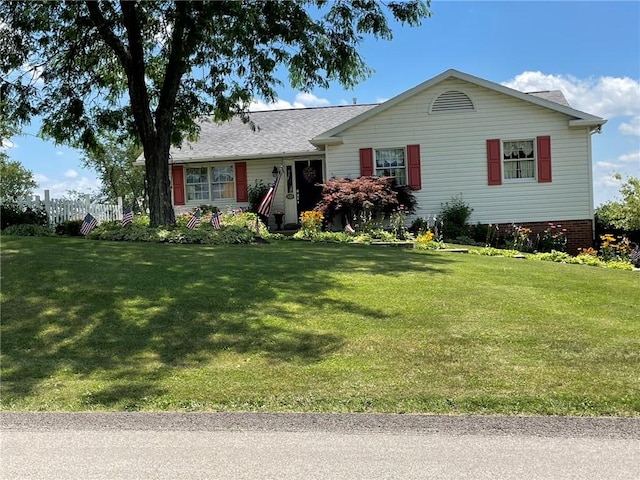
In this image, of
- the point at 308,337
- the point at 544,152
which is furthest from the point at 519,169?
the point at 308,337

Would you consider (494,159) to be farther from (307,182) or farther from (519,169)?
(307,182)

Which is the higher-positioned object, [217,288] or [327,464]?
[217,288]

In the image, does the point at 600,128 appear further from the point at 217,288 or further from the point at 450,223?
the point at 217,288

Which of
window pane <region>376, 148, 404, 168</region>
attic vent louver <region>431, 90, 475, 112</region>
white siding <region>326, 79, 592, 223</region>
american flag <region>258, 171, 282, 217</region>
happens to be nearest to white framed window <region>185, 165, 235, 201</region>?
american flag <region>258, 171, 282, 217</region>

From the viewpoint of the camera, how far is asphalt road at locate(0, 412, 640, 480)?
139 inches

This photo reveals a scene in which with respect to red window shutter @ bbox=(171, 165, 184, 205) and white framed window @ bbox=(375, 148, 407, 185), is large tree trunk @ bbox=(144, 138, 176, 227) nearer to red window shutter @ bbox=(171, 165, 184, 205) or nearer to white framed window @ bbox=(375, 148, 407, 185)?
red window shutter @ bbox=(171, 165, 184, 205)

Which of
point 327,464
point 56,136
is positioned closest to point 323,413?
point 327,464

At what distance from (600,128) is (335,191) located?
854cm

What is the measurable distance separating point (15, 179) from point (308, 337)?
50.2 m

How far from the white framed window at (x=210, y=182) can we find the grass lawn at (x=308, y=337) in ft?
34.7

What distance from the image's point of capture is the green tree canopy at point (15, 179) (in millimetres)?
45806

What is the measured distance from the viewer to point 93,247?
1148cm

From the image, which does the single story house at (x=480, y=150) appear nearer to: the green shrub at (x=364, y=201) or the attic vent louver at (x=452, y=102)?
the attic vent louver at (x=452, y=102)

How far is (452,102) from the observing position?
1838 cm
